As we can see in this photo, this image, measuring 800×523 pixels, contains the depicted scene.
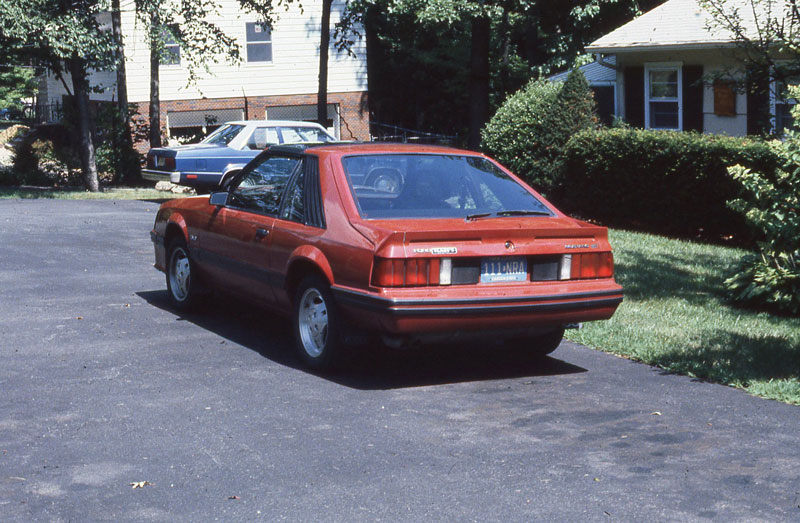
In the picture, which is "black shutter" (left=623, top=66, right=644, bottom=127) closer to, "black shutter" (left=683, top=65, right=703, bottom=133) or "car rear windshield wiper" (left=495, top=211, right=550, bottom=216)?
"black shutter" (left=683, top=65, right=703, bottom=133)

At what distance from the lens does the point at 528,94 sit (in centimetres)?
1923

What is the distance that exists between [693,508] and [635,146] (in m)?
12.1

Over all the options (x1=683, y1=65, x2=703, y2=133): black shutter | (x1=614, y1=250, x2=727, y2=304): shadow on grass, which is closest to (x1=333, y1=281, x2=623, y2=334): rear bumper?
(x1=614, y1=250, x2=727, y2=304): shadow on grass

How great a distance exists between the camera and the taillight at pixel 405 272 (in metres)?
6.64

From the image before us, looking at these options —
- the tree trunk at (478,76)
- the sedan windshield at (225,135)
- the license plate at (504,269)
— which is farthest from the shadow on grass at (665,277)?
the tree trunk at (478,76)

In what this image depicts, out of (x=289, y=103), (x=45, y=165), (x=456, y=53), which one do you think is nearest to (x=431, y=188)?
(x=45, y=165)

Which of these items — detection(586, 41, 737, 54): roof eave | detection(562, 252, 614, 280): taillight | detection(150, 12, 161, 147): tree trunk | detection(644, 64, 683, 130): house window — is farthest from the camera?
detection(150, 12, 161, 147): tree trunk

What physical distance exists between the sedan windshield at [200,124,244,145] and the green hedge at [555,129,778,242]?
21.5 feet

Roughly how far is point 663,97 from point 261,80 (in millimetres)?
15954

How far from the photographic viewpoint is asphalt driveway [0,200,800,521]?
482 cm

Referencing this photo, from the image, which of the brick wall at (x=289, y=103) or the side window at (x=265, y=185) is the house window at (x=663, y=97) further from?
the side window at (x=265, y=185)

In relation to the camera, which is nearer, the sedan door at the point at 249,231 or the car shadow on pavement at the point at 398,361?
the car shadow on pavement at the point at 398,361

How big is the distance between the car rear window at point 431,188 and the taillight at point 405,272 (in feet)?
1.94

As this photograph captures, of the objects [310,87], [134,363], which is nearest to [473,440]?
[134,363]
